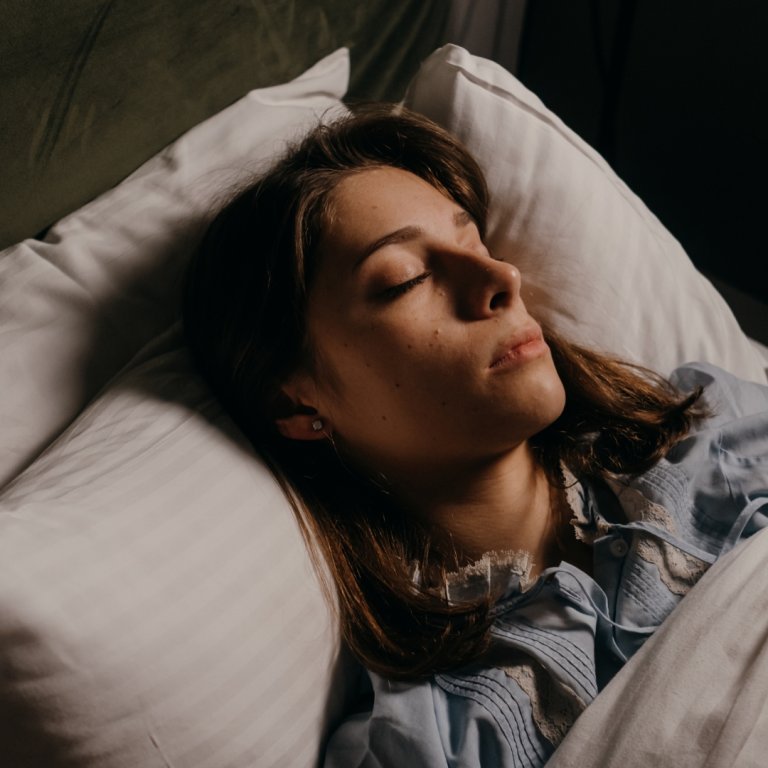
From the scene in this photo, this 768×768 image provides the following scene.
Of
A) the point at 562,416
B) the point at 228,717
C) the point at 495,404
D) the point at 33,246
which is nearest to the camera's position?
the point at 228,717

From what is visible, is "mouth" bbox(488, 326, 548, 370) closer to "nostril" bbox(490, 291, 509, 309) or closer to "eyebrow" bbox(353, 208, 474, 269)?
"nostril" bbox(490, 291, 509, 309)

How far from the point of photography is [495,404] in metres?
0.87

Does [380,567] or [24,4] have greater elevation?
[24,4]

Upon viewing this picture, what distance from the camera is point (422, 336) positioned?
871mm

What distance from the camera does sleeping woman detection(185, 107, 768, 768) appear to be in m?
0.87

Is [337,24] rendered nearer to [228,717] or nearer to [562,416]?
[562,416]

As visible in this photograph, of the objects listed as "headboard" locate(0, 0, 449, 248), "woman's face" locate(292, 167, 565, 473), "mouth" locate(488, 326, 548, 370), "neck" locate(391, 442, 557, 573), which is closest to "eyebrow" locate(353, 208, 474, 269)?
"woman's face" locate(292, 167, 565, 473)

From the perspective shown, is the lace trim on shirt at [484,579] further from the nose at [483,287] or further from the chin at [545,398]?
the nose at [483,287]

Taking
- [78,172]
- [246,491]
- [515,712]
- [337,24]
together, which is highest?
[337,24]

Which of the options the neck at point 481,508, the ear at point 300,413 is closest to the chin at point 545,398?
the neck at point 481,508

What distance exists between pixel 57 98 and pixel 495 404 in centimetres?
55

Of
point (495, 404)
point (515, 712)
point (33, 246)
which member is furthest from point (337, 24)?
point (515, 712)

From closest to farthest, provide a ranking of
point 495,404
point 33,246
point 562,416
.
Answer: point 495,404 < point 33,246 < point 562,416

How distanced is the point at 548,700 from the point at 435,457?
0.82ft
